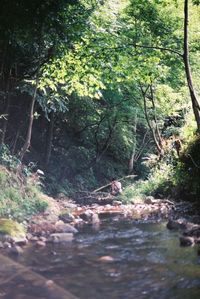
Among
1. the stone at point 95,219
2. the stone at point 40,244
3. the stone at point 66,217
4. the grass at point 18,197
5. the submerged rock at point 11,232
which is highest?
the grass at point 18,197

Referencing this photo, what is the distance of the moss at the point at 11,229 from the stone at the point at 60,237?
0.57 metres

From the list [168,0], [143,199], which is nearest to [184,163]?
[143,199]

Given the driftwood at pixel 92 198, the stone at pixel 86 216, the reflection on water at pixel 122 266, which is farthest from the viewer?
the driftwood at pixel 92 198

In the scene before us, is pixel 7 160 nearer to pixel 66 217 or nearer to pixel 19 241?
pixel 66 217

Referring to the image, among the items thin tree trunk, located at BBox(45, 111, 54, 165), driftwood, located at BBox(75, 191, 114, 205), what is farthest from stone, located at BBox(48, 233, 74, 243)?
thin tree trunk, located at BBox(45, 111, 54, 165)

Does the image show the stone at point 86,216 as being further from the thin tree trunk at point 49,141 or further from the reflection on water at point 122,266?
the thin tree trunk at point 49,141

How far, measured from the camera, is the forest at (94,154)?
5.99m

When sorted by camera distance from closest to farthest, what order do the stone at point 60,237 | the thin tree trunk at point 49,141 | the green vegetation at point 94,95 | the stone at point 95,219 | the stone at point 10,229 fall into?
1. the stone at point 10,229
2. the stone at point 60,237
3. the green vegetation at point 94,95
4. the stone at point 95,219
5. the thin tree trunk at point 49,141

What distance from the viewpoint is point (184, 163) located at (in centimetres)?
1167

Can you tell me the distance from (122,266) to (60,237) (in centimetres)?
217

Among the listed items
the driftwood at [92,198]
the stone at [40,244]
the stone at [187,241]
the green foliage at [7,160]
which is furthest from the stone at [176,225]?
the driftwood at [92,198]

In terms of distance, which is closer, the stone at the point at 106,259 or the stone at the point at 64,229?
the stone at the point at 106,259

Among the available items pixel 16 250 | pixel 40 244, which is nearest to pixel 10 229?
pixel 40 244

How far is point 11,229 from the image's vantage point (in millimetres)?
7883
